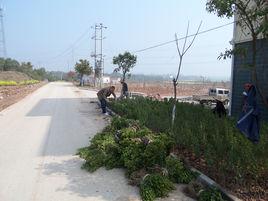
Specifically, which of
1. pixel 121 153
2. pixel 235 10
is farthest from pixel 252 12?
pixel 121 153

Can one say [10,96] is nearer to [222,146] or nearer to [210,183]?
[222,146]

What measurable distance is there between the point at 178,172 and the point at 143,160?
31.4 inches

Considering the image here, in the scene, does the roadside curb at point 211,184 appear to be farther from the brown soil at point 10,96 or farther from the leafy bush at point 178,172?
the brown soil at point 10,96

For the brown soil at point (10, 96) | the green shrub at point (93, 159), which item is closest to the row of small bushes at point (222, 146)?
the green shrub at point (93, 159)

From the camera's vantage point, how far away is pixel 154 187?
632 cm

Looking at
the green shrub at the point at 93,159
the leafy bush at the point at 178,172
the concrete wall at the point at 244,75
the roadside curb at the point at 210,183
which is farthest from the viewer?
the concrete wall at the point at 244,75

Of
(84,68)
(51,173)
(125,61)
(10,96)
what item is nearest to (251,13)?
(51,173)

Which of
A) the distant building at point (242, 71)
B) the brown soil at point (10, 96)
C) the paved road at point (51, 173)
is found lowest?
the brown soil at point (10, 96)

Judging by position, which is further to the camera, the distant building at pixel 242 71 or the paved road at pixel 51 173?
the distant building at pixel 242 71

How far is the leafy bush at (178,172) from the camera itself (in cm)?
688

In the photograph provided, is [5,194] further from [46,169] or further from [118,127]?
[118,127]

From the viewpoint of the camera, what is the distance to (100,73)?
66.8 meters

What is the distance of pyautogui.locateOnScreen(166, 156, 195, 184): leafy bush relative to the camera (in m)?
6.88

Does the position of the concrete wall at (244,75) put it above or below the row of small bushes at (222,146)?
above
